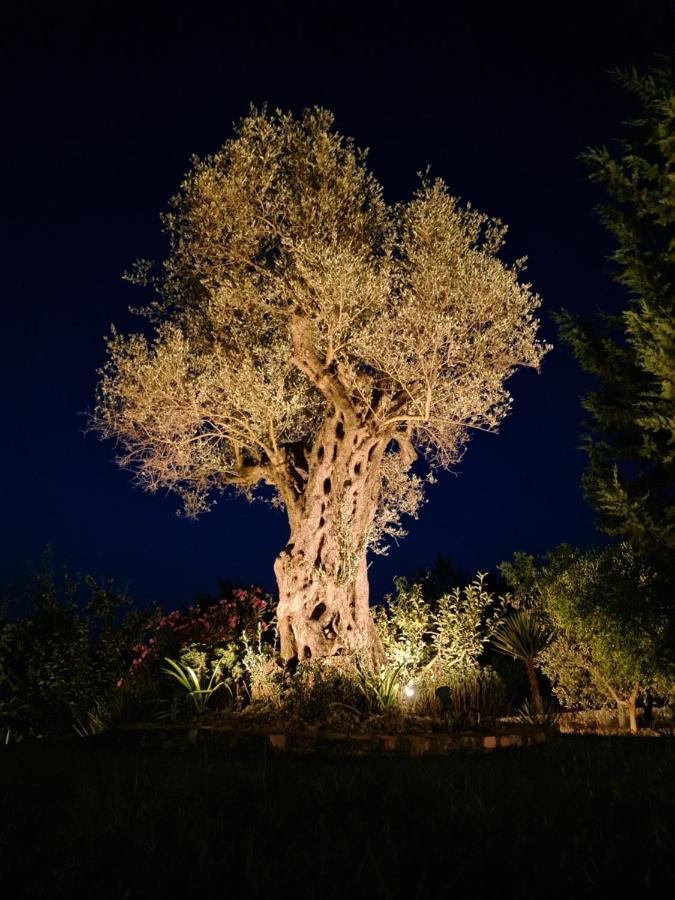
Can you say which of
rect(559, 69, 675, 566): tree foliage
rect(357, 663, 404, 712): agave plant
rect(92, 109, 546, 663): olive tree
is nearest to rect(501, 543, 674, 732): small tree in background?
rect(559, 69, 675, 566): tree foliage

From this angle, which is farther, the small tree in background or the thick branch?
the thick branch

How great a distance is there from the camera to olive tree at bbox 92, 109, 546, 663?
11992 mm

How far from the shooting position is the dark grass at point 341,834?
7.54 ft

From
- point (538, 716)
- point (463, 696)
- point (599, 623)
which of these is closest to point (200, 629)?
point (463, 696)

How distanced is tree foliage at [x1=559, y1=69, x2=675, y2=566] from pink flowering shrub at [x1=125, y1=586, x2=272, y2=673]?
6.65 metres

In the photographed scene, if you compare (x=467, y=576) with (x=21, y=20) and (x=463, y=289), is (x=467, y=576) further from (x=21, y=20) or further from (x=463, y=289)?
(x=21, y=20)

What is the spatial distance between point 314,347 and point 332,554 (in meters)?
4.17

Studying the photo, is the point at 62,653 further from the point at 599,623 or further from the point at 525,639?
the point at 599,623

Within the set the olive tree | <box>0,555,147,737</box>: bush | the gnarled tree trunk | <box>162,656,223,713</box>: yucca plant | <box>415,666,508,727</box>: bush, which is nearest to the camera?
<box>415,666,508,727</box>: bush

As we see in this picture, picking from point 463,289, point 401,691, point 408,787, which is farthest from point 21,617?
point 463,289

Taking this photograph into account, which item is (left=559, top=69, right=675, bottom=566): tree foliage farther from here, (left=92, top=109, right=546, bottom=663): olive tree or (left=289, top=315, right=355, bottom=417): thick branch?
(left=289, top=315, right=355, bottom=417): thick branch

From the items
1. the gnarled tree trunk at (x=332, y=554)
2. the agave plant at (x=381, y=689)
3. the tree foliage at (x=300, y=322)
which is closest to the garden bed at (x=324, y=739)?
the agave plant at (x=381, y=689)

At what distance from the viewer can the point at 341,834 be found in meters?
2.97

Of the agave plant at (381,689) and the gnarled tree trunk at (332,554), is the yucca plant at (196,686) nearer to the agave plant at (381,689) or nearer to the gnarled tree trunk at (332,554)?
the gnarled tree trunk at (332,554)
